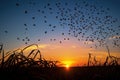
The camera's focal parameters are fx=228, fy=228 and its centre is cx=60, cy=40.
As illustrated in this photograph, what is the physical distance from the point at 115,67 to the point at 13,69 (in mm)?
4004

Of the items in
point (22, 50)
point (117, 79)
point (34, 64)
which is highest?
point (22, 50)

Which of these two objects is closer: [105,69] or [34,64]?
[34,64]

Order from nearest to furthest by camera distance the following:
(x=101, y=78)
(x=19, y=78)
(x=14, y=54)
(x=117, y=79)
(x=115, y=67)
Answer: (x=19, y=78) < (x=101, y=78) < (x=117, y=79) < (x=14, y=54) < (x=115, y=67)

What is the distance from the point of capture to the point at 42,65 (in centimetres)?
631

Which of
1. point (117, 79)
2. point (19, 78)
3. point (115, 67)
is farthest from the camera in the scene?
point (115, 67)

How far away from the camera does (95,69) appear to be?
8.27 metres

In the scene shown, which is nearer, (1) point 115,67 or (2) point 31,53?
(2) point 31,53

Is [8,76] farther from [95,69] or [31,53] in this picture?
[95,69]

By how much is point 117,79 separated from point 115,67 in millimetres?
2373

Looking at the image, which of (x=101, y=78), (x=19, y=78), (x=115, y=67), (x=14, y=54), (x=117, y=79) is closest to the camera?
(x=19, y=78)

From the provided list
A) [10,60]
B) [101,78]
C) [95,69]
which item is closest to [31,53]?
[10,60]

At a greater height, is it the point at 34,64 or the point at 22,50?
the point at 22,50

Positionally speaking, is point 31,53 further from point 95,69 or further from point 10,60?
point 95,69

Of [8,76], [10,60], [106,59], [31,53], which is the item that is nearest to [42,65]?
[31,53]
